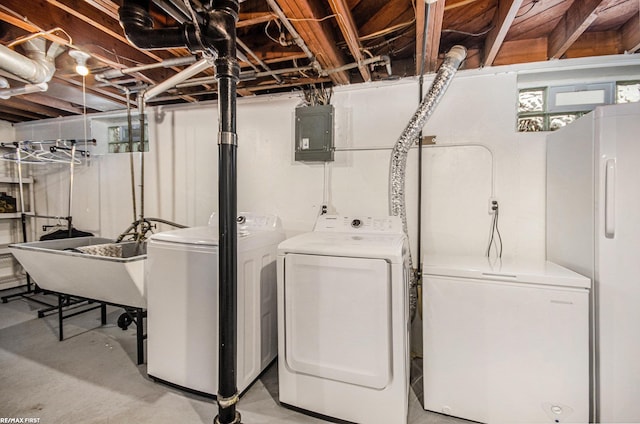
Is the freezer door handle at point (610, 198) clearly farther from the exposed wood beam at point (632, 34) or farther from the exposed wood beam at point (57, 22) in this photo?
the exposed wood beam at point (57, 22)

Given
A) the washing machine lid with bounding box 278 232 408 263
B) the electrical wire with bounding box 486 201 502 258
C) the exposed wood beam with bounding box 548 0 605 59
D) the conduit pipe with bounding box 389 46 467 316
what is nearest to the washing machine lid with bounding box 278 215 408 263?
the washing machine lid with bounding box 278 232 408 263

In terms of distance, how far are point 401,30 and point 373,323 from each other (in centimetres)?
206

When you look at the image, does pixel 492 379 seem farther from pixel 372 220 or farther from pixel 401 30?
pixel 401 30

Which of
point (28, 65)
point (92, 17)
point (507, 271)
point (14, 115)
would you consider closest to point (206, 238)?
point (92, 17)

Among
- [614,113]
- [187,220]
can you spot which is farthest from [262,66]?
[614,113]

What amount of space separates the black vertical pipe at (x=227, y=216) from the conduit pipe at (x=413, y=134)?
1.31 meters

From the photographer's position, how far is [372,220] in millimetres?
2225

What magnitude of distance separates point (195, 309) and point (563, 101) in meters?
3.16

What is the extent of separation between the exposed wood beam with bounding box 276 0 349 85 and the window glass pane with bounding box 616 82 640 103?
212 centimetres

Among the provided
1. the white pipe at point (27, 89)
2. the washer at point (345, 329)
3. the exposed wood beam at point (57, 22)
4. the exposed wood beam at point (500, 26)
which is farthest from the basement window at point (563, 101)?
the white pipe at point (27, 89)

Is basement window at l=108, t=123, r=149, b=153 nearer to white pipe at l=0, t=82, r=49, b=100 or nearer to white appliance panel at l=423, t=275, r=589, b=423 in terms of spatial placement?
white pipe at l=0, t=82, r=49, b=100

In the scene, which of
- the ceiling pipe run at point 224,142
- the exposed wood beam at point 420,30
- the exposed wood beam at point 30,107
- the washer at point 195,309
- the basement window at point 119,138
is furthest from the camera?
the basement window at point 119,138

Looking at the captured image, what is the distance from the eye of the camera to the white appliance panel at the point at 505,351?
5.16 ft

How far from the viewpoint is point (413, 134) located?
219cm
